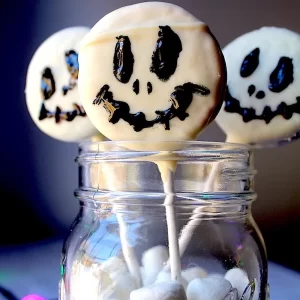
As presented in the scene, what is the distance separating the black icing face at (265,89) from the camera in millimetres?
424

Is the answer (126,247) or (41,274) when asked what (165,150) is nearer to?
(126,247)

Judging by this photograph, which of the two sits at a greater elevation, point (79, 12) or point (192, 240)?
point (79, 12)

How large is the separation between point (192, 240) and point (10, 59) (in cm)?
74

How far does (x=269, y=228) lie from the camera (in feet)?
2.86

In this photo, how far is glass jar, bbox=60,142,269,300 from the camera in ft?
1.17

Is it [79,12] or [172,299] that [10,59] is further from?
[172,299]

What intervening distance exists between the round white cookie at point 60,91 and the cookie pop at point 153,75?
10cm

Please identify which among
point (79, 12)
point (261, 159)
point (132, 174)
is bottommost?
point (261, 159)

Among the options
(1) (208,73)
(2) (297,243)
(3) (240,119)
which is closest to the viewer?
(1) (208,73)

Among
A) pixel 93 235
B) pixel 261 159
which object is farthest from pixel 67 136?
pixel 261 159

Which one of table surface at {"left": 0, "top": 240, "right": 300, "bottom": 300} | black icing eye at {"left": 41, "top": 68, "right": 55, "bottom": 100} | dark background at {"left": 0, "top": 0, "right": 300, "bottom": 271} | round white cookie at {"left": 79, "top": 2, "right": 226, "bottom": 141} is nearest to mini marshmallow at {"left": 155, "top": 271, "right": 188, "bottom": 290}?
round white cookie at {"left": 79, "top": 2, "right": 226, "bottom": 141}

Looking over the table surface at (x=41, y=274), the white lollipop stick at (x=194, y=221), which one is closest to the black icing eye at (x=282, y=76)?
the white lollipop stick at (x=194, y=221)

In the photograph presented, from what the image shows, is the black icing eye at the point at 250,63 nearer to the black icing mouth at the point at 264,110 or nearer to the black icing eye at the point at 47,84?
the black icing mouth at the point at 264,110

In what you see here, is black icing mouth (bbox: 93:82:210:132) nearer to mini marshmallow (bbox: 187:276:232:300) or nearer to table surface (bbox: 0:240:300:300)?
mini marshmallow (bbox: 187:276:232:300)
